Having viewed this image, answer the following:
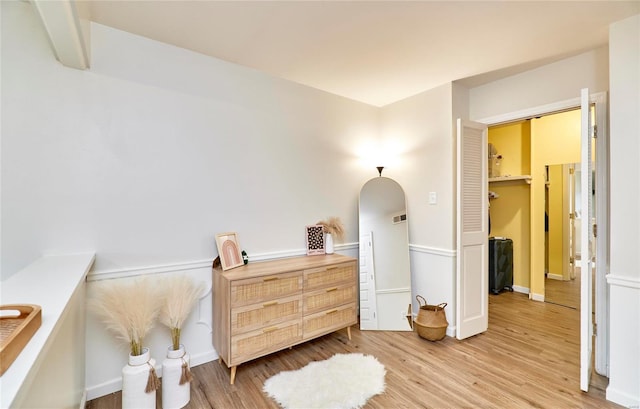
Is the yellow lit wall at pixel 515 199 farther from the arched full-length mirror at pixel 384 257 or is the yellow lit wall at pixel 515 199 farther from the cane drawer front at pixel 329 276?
the cane drawer front at pixel 329 276

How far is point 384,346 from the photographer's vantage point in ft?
9.13

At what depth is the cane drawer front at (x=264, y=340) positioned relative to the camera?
2193mm

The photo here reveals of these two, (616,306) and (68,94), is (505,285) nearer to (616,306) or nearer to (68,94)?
(616,306)

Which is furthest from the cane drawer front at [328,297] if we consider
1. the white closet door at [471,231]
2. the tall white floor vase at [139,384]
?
the tall white floor vase at [139,384]

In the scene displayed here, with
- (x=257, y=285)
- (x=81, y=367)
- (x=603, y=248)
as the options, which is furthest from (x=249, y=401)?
(x=603, y=248)

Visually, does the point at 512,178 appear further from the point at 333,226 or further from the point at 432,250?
the point at 333,226

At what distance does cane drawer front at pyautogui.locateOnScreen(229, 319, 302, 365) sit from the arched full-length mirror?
98cm

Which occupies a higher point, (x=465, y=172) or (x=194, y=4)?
(x=194, y=4)

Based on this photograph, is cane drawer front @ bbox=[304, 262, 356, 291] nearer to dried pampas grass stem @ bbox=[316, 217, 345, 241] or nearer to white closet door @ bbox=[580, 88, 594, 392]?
dried pampas grass stem @ bbox=[316, 217, 345, 241]

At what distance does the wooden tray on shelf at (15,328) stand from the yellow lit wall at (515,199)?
5.12 metres

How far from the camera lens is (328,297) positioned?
271cm

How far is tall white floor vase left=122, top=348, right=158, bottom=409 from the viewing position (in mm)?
1830

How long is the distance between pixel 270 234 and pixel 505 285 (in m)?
3.75

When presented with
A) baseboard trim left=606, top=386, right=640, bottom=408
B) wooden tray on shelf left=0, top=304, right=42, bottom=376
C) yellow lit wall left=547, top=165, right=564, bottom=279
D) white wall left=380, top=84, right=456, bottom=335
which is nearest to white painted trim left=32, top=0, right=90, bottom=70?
wooden tray on shelf left=0, top=304, right=42, bottom=376
